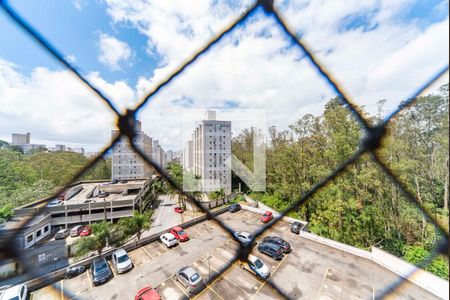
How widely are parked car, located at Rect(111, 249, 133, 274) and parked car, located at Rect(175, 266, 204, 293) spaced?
1.51m

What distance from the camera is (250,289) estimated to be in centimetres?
429

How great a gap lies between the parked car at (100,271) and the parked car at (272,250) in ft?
14.4

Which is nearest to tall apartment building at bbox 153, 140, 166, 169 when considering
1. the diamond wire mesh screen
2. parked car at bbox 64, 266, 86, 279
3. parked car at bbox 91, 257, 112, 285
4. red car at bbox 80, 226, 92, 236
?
the diamond wire mesh screen

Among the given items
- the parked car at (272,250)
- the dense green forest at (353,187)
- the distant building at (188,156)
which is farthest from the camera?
the distant building at (188,156)

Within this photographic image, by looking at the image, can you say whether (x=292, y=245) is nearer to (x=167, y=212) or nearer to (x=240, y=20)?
(x=240, y=20)

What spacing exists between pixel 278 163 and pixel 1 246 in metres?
9.58

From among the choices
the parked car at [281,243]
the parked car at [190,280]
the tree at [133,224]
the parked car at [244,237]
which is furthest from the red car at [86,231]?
the parked car at [281,243]

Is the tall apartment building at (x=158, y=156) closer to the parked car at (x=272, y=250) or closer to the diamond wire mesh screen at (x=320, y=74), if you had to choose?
the diamond wire mesh screen at (x=320, y=74)

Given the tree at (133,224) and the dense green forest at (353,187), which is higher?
the dense green forest at (353,187)

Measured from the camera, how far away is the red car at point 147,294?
3.88 metres

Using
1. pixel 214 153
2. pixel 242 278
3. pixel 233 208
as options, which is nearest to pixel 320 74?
pixel 242 278

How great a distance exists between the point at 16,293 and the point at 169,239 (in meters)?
3.53

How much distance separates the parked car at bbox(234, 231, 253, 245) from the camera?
26.2 inches

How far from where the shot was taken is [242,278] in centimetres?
463
